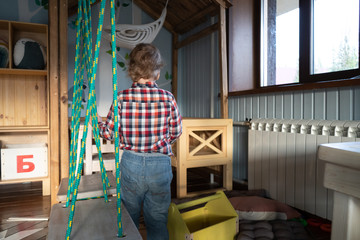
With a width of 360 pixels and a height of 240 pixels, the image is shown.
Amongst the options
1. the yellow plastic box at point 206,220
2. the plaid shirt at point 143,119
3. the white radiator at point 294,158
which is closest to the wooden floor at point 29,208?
the white radiator at point 294,158

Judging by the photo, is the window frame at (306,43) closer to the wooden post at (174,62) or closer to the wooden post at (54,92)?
the wooden post at (174,62)

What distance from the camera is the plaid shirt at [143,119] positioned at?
119cm

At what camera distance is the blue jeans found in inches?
47.2

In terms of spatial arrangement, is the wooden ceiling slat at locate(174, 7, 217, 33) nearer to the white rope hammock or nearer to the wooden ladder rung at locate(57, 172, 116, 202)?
the white rope hammock

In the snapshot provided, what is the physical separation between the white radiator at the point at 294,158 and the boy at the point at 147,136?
0.94 metres

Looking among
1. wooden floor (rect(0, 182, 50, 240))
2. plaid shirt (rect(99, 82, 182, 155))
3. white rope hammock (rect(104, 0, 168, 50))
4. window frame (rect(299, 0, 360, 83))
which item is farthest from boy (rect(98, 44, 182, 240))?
white rope hammock (rect(104, 0, 168, 50))

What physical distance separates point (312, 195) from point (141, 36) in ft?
6.61

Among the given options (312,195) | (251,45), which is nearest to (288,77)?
(251,45)

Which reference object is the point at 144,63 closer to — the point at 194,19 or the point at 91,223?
the point at 91,223

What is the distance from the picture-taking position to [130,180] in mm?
1223

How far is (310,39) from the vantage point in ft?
6.83

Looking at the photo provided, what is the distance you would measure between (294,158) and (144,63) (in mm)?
1220

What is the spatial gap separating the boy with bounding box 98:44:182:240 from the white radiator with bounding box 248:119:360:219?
944 mm

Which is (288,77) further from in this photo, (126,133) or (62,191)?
(62,191)
